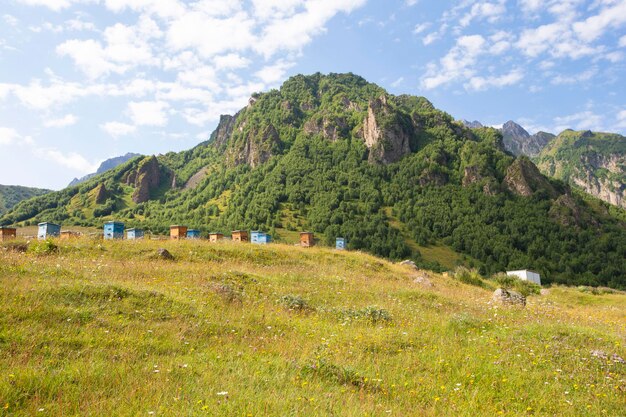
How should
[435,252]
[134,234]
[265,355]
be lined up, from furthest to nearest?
1. [435,252]
2. [134,234]
3. [265,355]

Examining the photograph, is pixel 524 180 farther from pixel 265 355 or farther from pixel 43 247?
pixel 265 355

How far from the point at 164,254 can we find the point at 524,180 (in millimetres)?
185675

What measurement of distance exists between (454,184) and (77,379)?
637ft

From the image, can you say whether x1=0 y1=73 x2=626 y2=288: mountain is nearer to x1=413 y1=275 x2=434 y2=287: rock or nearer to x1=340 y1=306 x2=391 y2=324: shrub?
x1=413 y1=275 x2=434 y2=287: rock

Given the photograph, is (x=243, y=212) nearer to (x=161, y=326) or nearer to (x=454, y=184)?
(x=454, y=184)

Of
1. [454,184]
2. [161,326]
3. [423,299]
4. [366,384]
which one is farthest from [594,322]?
[454,184]

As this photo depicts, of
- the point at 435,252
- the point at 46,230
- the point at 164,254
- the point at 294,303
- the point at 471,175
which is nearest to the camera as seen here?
the point at 294,303

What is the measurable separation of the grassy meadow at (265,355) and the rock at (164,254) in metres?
6.04

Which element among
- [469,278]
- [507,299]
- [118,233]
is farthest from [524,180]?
[118,233]

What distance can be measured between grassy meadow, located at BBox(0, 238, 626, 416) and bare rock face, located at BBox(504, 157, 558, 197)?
17913cm

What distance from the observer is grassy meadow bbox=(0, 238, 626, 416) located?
20.1 feet

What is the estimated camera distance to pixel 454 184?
18525 cm

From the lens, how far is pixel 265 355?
8.71 metres

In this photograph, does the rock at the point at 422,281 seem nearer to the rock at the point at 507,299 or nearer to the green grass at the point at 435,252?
the rock at the point at 507,299
